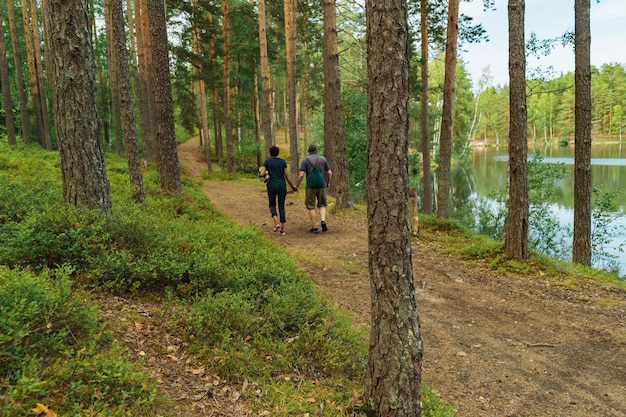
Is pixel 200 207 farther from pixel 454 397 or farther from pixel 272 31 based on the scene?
pixel 272 31

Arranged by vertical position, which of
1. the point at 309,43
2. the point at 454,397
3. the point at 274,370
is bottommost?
the point at 454,397

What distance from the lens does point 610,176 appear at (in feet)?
109

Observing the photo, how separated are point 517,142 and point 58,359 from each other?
8.32 m

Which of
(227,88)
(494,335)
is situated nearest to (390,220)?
(494,335)

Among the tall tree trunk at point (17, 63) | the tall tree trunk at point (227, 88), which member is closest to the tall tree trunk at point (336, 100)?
the tall tree trunk at point (227, 88)

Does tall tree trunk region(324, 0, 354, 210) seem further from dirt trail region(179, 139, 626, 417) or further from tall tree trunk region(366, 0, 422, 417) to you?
tall tree trunk region(366, 0, 422, 417)

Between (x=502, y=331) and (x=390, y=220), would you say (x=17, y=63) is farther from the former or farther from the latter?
(x=502, y=331)

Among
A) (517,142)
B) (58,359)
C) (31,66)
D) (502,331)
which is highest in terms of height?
(31,66)

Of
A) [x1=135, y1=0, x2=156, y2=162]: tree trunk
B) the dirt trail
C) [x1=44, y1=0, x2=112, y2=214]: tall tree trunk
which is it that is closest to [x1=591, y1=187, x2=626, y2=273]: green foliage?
the dirt trail

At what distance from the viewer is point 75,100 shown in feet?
18.5

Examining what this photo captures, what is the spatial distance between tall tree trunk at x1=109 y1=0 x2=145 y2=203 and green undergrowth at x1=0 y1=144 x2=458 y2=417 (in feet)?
8.09

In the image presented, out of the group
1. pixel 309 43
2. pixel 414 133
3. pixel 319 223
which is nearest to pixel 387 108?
pixel 319 223

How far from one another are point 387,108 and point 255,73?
26.4 metres

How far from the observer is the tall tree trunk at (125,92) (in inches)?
357
